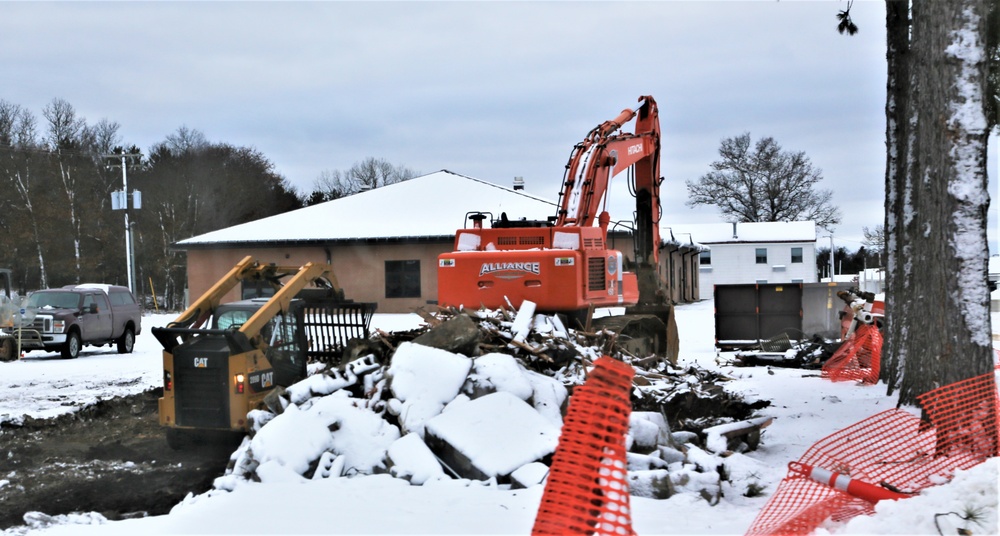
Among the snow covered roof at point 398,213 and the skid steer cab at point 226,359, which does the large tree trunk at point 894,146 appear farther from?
the snow covered roof at point 398,213

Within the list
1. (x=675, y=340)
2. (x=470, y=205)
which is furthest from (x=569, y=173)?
(x=470, y=205)

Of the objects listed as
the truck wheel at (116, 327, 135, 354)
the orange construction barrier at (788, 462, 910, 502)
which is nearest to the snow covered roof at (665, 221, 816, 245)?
the truck wheel at (116, 327, 135, 354)

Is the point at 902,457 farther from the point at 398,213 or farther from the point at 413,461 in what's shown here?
the point at 398,213

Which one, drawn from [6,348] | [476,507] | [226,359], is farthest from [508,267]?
[6,348]

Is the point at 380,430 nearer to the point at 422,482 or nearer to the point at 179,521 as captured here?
the point at 422,482

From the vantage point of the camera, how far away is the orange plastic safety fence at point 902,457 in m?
5.62

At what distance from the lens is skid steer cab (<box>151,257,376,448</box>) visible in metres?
9.49

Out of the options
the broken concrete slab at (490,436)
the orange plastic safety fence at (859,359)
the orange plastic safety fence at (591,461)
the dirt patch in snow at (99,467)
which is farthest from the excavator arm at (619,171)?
the orange plastic safety fence at (591,461)

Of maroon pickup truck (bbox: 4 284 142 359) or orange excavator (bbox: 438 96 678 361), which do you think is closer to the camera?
orange excavator (bbox: 438 96 678 361)

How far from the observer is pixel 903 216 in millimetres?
10297

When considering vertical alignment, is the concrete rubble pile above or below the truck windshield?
below

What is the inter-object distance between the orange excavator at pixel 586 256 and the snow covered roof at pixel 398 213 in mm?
19783

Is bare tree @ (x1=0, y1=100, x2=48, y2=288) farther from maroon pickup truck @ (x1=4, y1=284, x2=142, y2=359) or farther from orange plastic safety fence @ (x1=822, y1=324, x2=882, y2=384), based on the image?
orange plastic safety fence @ (x1=822, y1=324, x2=882, y2=384)

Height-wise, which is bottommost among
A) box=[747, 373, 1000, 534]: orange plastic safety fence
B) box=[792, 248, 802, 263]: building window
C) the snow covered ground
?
the snow covered ground
